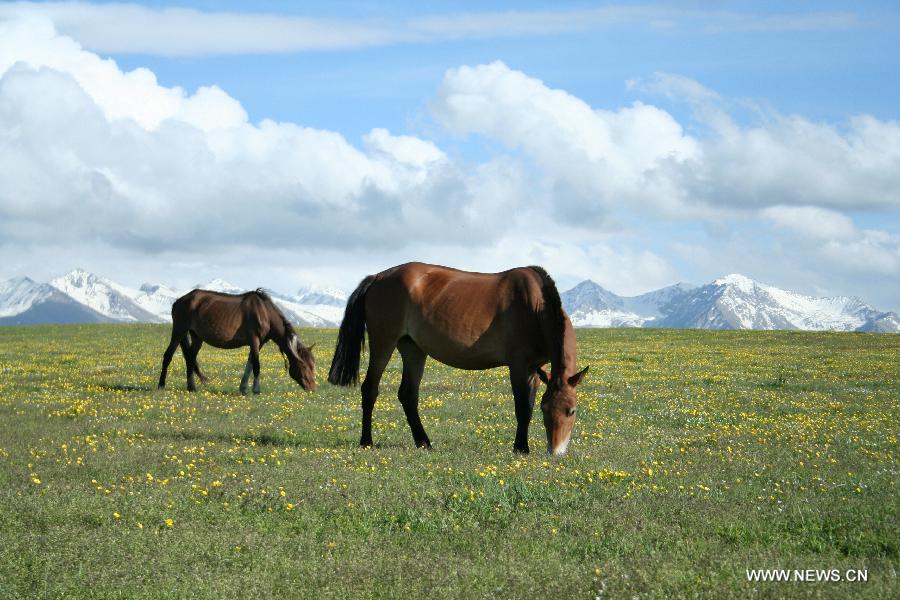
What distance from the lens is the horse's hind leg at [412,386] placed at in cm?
1542

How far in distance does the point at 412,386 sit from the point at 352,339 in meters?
1.89

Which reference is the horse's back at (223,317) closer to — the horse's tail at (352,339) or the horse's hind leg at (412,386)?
the horse's tail at (352,339)

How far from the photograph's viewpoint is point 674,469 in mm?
12852

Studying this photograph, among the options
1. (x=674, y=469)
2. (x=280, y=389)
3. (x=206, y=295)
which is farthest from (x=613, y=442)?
(x=206, y=295)

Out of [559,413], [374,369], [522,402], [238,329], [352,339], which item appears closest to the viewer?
[559,413]

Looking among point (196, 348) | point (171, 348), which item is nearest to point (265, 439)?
point (171, 348)

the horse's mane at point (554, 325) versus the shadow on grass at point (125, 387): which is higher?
the horse's mane at point (554, 325)

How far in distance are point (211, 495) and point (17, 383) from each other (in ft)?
64.5

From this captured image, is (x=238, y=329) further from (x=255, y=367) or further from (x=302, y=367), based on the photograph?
(x=302, y=367)

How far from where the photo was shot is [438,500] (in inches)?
407

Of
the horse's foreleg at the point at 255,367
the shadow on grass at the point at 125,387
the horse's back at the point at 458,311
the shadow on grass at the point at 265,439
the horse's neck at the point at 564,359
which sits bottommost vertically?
the shadow on grass at the point at 265,439

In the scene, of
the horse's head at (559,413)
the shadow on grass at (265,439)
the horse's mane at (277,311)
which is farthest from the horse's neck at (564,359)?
the horse's mane at (277,311)

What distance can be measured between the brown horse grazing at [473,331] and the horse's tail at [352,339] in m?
0.02

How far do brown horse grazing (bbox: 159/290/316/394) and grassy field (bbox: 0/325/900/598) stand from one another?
10.8 feet
